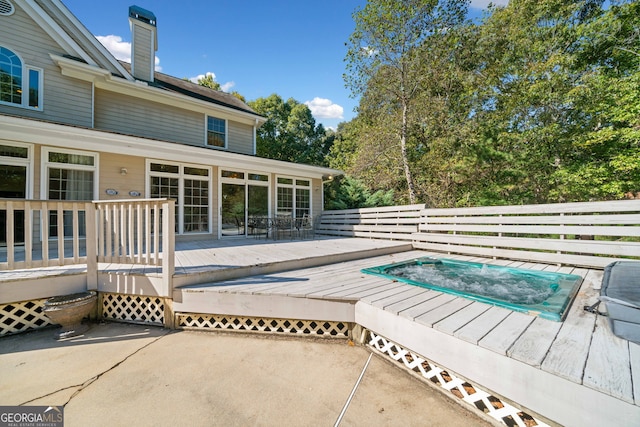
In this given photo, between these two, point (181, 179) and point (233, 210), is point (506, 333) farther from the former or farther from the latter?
point (181, 179)

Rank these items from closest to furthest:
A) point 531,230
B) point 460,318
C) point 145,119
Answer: point 460,318, point 531,230, point 145,119

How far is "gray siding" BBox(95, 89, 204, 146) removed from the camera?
7371 millimetres

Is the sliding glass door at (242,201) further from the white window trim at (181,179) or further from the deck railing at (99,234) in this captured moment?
the deck railing at (99,234)

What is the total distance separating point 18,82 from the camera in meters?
6.00

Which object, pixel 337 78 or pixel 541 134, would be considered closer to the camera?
pixel 541 134

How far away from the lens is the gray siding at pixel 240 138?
9.81 m

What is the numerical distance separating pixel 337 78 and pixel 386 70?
6.94ft

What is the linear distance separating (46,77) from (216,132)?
4.29 metres

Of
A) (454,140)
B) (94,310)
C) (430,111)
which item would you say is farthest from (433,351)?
(430,111)

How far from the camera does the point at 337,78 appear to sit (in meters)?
11.2

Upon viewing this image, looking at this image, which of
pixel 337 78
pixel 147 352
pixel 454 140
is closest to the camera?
pixel 147 352

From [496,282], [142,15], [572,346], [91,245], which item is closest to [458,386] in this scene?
[572,346]

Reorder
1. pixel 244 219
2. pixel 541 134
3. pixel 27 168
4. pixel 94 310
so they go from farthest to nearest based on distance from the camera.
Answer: pixel 541 134 → pixel 244 219 → pixel 27 168 → pixel 94 310

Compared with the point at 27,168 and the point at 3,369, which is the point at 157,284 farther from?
the point at 27,168
